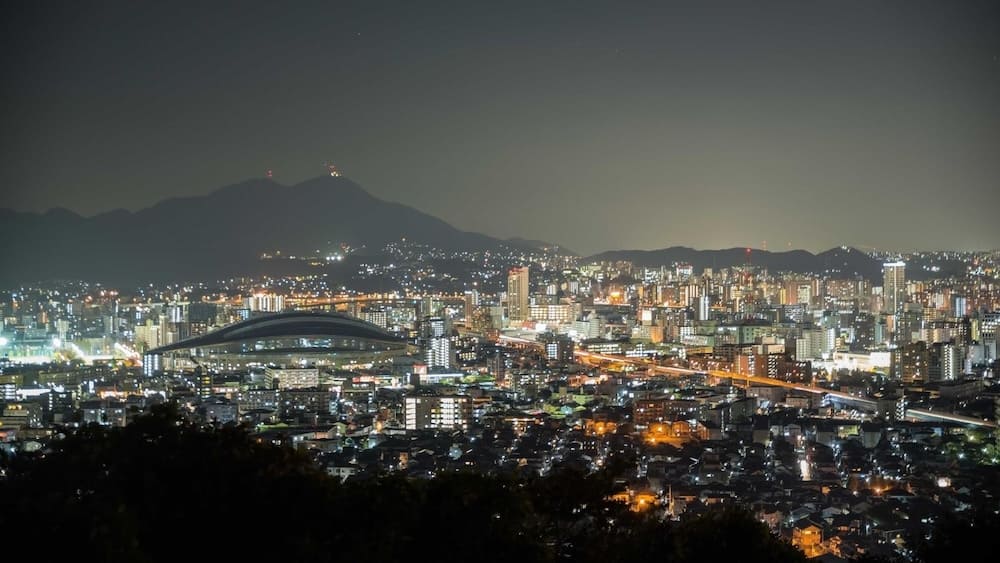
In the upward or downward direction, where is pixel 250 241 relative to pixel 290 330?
upward

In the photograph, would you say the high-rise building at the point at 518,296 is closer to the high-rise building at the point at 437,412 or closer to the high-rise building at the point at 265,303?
the high-rise building at the point at 265,303

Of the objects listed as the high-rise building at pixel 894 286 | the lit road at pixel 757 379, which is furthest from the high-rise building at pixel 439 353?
the high-rise building at pixel 894 286

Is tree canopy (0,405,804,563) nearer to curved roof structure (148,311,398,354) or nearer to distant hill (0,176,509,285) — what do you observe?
curved roof structure (148,311,398,354)

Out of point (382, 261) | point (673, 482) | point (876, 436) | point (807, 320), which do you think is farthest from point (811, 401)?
point (382, 261)

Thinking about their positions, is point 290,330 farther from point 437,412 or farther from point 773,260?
point 773,260

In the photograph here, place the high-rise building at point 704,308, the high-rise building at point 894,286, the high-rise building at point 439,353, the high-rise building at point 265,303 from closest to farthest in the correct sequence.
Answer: the high-rise building at point 439,353
the high-rise building at point 704,308
the high-rise building at point 265,303
the high-rise building at point 894,286

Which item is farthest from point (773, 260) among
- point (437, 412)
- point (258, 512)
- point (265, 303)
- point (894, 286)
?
point (258, 512)

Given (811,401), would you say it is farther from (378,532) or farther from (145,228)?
(145,228)
